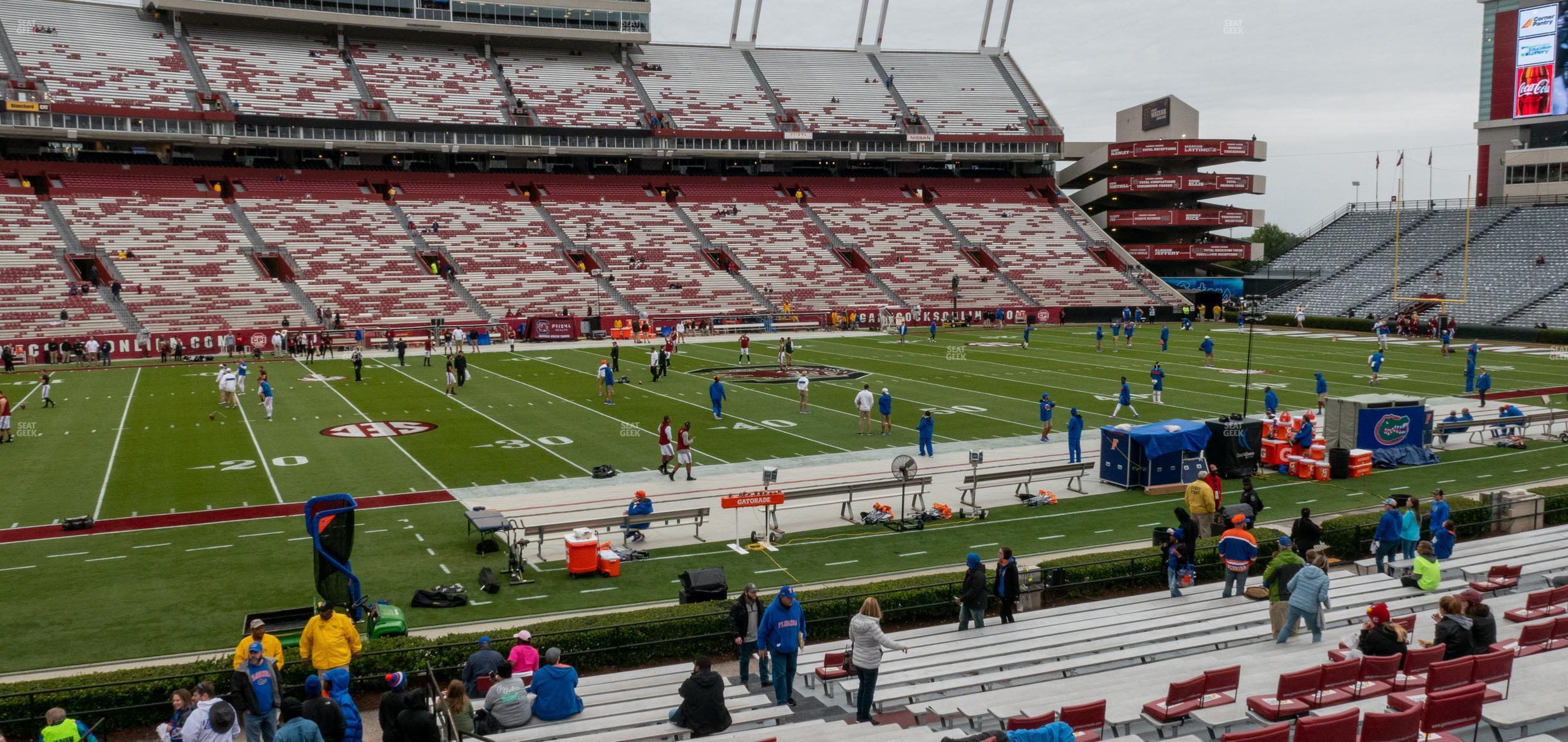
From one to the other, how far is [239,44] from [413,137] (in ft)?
45.5

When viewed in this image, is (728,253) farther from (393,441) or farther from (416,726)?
(416,726)

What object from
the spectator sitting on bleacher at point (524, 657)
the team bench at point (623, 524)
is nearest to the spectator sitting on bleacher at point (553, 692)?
the spectator sitting on bleacher at point (524, 657)

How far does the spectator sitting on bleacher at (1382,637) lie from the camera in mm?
10633

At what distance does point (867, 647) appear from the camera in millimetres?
10234

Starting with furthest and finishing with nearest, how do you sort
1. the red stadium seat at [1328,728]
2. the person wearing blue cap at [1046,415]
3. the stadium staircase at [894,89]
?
the stadium staircase at [894,89], the person wearing blue cap at [1046,415], the red stadium seat at [1328,728]

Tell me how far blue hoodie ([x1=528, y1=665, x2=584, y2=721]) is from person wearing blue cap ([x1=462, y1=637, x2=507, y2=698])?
77cm

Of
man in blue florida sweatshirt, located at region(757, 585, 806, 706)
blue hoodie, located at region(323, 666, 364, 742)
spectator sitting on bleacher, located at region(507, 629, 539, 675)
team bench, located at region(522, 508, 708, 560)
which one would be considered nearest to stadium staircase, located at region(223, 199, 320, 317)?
team bench, located at region(522, 508, 708, 560)

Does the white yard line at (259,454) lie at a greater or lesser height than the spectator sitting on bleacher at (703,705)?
lesser

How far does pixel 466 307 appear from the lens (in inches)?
2256

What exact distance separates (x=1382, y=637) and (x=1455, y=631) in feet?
2.44

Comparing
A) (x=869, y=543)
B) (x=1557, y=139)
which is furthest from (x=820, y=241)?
(x=869, y=543)

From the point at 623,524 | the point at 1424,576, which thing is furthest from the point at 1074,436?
the point at 623,524

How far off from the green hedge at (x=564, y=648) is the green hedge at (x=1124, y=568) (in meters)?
1.70

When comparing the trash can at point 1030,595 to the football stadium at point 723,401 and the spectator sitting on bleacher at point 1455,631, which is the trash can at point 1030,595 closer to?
the football stadium at point 723,401
